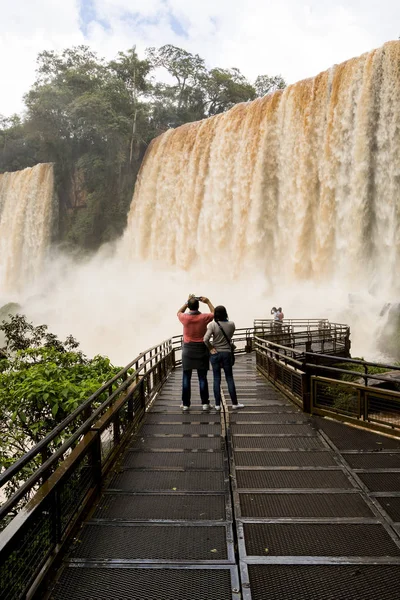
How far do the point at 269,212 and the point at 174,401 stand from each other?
21.1 m

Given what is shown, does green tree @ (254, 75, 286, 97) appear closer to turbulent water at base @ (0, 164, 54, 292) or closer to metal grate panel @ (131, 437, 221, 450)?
turbulent water at base @ (0, 164, 54, 292)

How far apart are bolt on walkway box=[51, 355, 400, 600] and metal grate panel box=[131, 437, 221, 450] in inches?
0.5

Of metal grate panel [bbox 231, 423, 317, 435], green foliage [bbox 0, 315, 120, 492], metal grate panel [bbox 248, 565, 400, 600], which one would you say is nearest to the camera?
metal grate panel [bbox 248, 565, 400, 600]

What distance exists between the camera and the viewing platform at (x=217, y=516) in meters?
2.71

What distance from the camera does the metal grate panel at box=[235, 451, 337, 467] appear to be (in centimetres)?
468

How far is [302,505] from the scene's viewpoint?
375 centimetres

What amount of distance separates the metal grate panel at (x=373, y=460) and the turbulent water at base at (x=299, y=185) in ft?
61.6

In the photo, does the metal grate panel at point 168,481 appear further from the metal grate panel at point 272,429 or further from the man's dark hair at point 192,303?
the man's dark hair at point 192,303

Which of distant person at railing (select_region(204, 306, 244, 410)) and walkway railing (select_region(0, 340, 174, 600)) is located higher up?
distant person at railing (select_region(204, 306, 244, 410))

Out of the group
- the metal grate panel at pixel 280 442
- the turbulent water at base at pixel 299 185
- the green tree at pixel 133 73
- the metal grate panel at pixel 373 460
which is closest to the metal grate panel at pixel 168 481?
the metal grate panel at pixel 280 442

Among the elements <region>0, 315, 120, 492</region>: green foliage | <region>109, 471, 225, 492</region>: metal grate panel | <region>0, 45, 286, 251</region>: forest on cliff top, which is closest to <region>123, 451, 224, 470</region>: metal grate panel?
<region>109, 471, 225, 492</region>: metal grate panel

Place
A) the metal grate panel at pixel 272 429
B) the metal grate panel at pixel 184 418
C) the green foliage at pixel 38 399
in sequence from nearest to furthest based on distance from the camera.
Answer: the metal grate panel at pixel 272 429, the metal grate panel at pixel 184 418, the green foliage at pixel 38 399

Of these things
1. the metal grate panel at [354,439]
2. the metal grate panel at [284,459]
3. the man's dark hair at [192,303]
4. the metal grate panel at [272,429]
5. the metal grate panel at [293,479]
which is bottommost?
the metal grate panel at [293,479]

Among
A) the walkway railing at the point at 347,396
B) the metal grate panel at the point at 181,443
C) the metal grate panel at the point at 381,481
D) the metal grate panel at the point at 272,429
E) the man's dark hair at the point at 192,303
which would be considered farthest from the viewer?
the man's dark hair at the point at 192,303
